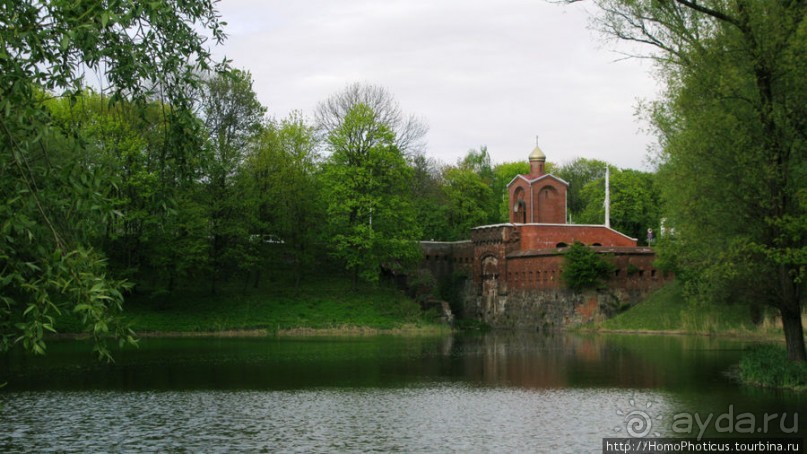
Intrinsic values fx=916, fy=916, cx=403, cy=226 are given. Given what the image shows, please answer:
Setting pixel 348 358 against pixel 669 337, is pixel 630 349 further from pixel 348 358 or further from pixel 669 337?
pixel 348 358

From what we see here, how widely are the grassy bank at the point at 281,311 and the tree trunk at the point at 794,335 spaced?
27865 millimetres

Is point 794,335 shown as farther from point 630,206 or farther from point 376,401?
point 630,206

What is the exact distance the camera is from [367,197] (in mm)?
52875

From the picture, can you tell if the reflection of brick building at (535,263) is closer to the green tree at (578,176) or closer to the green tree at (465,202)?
the green tree at (465,202)

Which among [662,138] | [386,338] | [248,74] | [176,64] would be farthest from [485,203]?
[176,64]

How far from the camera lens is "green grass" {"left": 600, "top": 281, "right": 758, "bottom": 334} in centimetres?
4253

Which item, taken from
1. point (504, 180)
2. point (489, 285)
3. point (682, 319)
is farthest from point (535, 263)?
point (504, 180)

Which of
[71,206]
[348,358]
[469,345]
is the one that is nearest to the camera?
[71,206]

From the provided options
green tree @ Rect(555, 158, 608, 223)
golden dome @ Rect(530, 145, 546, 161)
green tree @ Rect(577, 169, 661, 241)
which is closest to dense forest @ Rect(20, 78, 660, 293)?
golden dome @ Rect(530, 145, 546, 161)

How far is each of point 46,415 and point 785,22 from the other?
18292mm

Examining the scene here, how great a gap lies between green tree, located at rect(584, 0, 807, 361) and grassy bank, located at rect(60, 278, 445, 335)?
27614mm

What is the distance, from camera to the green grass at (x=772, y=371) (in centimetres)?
2178

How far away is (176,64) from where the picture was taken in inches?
394

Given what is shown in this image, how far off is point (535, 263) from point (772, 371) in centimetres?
3270
